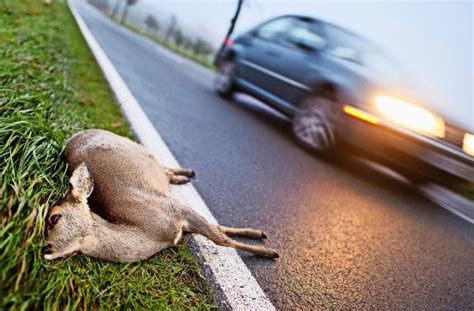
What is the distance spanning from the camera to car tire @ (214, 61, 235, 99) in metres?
8.14

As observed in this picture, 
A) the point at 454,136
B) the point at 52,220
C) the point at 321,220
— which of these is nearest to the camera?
the point at 52,220

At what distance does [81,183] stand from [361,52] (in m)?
4.69

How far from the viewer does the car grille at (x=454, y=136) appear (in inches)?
171

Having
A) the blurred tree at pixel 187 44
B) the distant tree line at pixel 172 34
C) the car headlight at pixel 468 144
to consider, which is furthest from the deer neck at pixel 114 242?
the blurred tree at pixel 187 44

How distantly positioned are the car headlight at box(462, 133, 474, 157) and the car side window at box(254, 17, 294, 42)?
3474 millimetres

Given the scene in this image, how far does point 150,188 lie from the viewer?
2.54m

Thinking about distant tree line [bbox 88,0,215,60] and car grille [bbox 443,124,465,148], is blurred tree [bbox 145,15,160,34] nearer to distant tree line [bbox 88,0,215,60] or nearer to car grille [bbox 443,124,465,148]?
distant tree line [bbox 88,0,215,60]

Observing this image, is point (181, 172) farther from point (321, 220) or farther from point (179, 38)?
point (179, 38)

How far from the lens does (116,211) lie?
2.30 m

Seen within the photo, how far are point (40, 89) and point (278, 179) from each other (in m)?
2.39

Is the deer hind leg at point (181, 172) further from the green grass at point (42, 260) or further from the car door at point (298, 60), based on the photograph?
the car door at point (298, 60)

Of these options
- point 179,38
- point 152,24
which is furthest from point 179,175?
point 152,24

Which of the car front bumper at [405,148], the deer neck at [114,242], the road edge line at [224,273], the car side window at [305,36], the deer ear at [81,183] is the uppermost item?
the car side window at [305,36]

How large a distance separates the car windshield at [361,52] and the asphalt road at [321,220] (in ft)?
4.18
